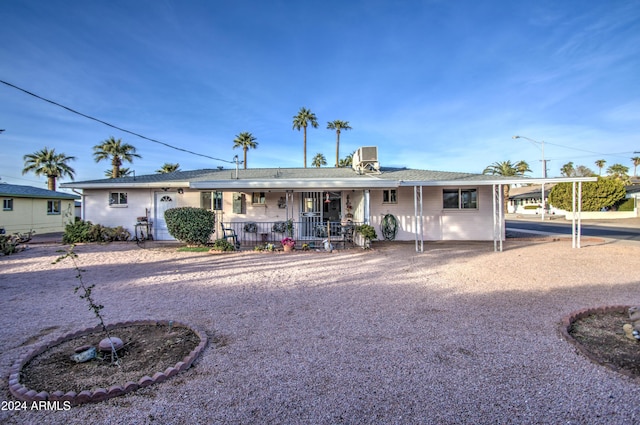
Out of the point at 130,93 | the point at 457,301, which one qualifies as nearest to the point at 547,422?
the point at 457,301

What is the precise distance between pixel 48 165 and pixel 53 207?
41.0ft

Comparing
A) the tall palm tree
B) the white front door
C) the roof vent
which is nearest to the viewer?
the white front door

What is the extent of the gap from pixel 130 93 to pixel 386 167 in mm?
12802

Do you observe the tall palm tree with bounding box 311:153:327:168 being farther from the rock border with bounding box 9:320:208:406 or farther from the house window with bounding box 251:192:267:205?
the rock border with bounding box 9:320:208:406

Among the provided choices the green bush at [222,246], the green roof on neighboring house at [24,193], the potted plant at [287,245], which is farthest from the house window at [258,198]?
the green roof on neighboring house at [24,193]

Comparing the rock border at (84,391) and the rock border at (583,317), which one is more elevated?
the rock border at (84,391)

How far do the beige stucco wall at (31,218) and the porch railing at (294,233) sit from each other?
411 inches

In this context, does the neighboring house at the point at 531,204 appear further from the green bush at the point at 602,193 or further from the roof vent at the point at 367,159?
the roof vent at the point at 367,159

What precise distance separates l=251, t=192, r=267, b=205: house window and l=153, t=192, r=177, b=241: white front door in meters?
3.60

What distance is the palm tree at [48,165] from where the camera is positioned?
94.0 feet

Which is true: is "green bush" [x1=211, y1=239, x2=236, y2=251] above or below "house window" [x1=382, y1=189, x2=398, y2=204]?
below

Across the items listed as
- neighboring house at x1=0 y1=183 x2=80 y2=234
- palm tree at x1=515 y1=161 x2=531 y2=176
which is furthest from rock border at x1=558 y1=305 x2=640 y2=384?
palm tree at x1=515 y1=161 x2=531 y2=176

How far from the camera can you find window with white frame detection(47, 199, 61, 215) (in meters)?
20.0

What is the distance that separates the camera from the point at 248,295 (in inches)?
226
